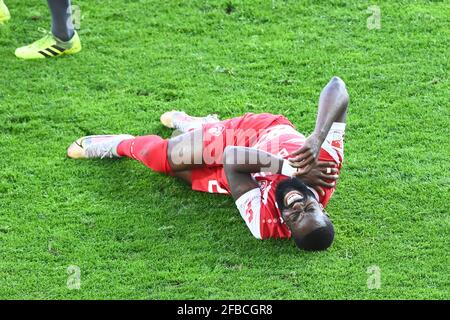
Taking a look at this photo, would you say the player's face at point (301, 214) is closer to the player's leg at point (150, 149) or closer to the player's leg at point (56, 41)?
the player's leg at point (150, 149)

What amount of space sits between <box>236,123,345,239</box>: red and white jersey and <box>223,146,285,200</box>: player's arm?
0.05m

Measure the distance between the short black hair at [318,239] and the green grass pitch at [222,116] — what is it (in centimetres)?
6

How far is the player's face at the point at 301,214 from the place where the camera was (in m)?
5.42

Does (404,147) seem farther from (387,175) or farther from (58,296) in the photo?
(58,296)

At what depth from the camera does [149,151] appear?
6238 mm

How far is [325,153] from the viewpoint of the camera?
5758mm

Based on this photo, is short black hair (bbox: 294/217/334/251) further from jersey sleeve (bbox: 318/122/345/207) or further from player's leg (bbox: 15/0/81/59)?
player's leg (bbox: 15/0/81/59)

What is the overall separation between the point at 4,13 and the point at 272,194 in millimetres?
3357

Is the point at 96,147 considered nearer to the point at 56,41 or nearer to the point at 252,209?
the point at 252,209

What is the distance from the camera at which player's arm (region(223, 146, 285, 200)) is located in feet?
18.6

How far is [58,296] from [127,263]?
1.44 ft

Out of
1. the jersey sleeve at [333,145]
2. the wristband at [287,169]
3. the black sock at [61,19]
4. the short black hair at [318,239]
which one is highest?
the black sock at [61,19]

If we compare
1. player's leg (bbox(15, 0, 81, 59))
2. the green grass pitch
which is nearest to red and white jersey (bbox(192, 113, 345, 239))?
the green grass pitch

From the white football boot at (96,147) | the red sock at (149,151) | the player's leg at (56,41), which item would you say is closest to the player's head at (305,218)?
the red sock at (149,151)
